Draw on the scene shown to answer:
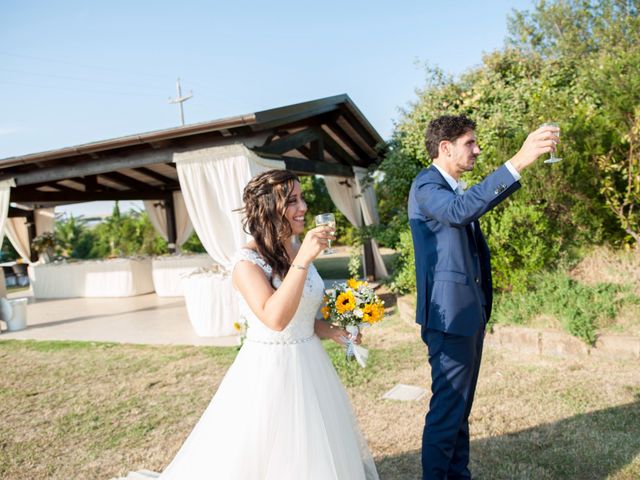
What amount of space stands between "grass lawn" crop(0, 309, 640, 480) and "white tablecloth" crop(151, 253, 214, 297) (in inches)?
232

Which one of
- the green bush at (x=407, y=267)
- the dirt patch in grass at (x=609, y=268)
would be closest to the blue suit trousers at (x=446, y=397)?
the dirt patch in grass at (x=609, y=268)

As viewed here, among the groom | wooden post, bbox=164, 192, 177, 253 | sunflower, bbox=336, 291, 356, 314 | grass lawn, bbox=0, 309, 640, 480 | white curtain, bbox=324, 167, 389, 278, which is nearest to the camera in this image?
sunflower, bbox=336, 291, 356, 314

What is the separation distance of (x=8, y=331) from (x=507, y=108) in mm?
9425

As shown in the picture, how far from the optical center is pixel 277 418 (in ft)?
6.95

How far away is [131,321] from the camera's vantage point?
347 inches

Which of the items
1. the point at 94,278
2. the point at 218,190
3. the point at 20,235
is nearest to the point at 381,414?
the point at 218,190

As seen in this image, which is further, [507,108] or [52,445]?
[507,108]

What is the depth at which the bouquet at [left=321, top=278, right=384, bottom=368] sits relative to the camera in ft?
7.47

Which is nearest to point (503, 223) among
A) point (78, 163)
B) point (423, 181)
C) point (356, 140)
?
point (423, 181)

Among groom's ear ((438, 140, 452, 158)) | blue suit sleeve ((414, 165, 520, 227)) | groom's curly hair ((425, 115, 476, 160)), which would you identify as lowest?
blue suit sleeve ((414, 165, 520, 227))

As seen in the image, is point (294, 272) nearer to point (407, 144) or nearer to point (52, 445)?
point (52, 445)

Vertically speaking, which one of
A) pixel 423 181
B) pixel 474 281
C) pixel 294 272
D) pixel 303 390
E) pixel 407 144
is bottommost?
pixel 303 390

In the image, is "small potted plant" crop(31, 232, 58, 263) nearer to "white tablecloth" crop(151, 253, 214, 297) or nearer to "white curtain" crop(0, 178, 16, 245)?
"white tablecloth" crop(151, 253, 214, 297)

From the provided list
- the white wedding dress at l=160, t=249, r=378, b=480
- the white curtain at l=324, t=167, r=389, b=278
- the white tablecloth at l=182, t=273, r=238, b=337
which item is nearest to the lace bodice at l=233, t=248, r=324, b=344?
the white wedding dress at l=160, t=249, r=378, b=480
